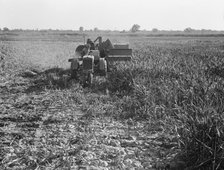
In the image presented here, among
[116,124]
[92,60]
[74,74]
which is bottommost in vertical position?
[116,124]

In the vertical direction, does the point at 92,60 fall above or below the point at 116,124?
above

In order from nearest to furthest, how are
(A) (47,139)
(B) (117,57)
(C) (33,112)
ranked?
1. (A) (47,139)
2. (C) (33,112)
3. (B) (117,57)

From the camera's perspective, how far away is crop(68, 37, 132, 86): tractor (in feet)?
33.4

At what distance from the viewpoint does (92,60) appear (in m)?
10.3

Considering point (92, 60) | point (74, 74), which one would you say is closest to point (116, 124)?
point (92, 60)

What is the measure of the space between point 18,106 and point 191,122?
4979mm

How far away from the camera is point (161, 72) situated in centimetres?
1002

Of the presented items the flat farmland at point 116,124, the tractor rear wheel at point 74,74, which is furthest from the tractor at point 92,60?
the flat farmland at point 116,124

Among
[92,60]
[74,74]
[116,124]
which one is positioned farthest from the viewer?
[74,74]

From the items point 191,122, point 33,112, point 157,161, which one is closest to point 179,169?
point 157,161

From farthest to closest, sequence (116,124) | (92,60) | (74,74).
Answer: (74,74) < (92,60) < (116,124)

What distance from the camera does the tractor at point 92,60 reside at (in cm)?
1020

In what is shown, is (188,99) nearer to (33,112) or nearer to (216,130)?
(216,130)

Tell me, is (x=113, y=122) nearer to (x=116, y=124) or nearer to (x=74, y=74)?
(x=116, y=124)
